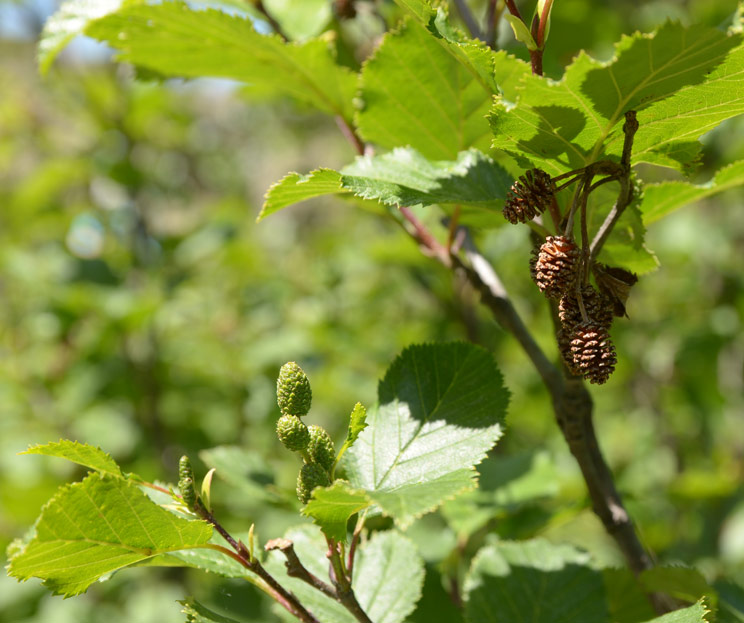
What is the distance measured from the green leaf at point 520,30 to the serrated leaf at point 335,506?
0.56 meters

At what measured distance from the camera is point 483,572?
121cm

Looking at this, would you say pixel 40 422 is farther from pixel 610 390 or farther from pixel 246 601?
pixel 610 390

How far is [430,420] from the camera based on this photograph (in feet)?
3.26

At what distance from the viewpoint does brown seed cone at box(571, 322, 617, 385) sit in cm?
81

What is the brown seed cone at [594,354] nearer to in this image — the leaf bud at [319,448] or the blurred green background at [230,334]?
the leaf bud at [319,448]

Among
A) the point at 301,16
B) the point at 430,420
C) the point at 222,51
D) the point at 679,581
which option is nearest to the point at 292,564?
the point at 430,420

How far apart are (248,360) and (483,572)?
2043mm

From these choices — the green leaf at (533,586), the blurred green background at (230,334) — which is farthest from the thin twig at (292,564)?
the blurred green background at (230,334)

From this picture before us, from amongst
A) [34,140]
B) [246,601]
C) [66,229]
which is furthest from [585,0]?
[34,140]

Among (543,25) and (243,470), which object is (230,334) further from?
(543,25)

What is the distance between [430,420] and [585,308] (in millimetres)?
273

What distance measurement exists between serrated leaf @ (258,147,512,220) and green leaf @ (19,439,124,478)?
0.35 metres

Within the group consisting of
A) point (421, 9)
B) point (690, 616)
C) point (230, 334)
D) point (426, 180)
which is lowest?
→ point (230, 334)

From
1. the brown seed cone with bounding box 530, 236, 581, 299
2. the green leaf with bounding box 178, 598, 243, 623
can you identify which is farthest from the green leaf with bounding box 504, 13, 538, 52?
the green leaf with bounding box 178, 598, 243, 623
